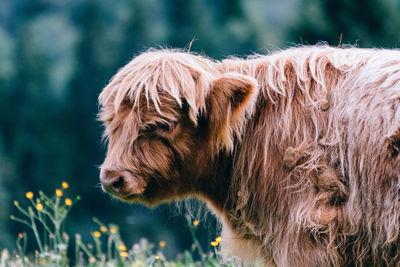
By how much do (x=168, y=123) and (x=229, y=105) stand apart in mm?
358

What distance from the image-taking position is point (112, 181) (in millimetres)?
3539

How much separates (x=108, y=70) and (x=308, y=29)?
12157 mm

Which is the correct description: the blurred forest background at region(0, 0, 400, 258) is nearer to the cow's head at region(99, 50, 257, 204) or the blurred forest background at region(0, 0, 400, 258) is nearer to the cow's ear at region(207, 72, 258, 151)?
the cow's head at region(99, 50, 257, 204)

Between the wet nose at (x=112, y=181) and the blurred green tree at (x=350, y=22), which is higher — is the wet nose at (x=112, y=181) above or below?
below

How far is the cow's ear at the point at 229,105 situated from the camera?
3.51 metres

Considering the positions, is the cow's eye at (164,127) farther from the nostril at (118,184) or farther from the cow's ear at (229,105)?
the nostril at (118,184)

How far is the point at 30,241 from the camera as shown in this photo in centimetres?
2291

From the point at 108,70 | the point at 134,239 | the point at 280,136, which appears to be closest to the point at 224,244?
the point at 280,136

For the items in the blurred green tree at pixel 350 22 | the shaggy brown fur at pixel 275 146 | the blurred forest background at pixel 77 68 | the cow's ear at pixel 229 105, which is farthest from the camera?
the blurred forest background at pixel 77 68

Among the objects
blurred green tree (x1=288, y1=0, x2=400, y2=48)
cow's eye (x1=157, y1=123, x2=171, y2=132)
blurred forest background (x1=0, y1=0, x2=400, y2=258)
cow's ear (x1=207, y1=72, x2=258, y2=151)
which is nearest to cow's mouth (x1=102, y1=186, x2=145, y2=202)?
cow's eye (x1=157, y1=123, x2=171, y2=132)

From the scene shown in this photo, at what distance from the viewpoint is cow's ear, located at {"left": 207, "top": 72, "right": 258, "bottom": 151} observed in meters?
3.51

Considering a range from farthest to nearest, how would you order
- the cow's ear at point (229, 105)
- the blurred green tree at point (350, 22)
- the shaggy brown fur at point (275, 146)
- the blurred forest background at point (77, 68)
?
the blurred forest background at point (77, 68) < the blurred green tree at point (350, 22) < the cow's ear at point (229, 105) < the shaggy brown fur at point (275, 146)

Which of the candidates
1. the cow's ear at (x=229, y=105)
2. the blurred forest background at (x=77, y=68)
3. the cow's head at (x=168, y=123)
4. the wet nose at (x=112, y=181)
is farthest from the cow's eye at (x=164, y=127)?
the blurred forest background at (x=77, y=68)

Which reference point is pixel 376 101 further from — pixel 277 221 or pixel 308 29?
pixel 308 29
